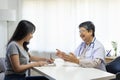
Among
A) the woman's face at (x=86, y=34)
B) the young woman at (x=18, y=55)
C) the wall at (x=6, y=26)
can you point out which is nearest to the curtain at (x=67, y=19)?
the wall at (x=6, y=26)

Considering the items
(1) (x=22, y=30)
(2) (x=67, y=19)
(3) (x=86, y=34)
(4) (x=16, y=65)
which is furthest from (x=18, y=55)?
(2) (x=67, y=19)

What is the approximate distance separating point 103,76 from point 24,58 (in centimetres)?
88

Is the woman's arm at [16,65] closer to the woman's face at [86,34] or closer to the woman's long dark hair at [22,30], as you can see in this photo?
the woman's long dark hair at [22,30]

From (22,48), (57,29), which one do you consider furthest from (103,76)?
(57,29)

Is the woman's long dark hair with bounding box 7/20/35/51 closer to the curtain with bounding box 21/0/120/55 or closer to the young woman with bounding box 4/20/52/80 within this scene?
the young woman with bounding box 4/20/52/80

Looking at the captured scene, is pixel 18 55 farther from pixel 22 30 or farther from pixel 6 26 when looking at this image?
pixel 6 26

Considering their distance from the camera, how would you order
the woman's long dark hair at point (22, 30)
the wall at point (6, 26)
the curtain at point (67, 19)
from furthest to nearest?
the wall at point (6, 26)
the curtain at point (67, 19)
the woman's long dark hair at point (22, 30)

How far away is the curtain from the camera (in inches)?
173

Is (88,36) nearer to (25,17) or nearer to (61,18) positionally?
(61,18)

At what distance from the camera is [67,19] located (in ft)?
14.8

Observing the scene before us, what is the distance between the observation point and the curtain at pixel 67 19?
14.4 ft

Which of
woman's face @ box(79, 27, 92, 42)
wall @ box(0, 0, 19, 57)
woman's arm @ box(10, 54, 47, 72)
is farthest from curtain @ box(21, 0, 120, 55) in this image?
woman's arm @ box(10, 54, 47, 72)

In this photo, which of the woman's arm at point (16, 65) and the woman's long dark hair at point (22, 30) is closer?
the woman's arm at point (16, 65)

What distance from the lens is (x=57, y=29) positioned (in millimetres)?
4551
